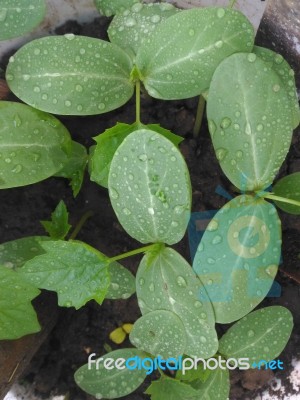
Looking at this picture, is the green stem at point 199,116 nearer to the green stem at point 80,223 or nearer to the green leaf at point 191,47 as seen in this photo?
the green leaf at point 191,47

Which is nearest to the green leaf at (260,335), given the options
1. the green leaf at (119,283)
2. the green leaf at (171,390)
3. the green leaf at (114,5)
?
the green leaf at (171,390)

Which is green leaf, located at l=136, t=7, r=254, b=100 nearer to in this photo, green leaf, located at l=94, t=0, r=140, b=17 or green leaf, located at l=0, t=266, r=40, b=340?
green leaf, located at l=94, t=0, r=140, b=17

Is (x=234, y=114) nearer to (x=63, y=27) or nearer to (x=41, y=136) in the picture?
(x=41, y=136)

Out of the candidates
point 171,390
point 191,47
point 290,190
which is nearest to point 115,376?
point 171,390

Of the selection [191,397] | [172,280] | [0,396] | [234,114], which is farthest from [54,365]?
[234,114]

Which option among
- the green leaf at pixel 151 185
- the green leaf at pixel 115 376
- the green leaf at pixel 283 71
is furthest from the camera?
the green leaf at pixel 115 376

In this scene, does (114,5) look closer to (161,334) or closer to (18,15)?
(18,15)
